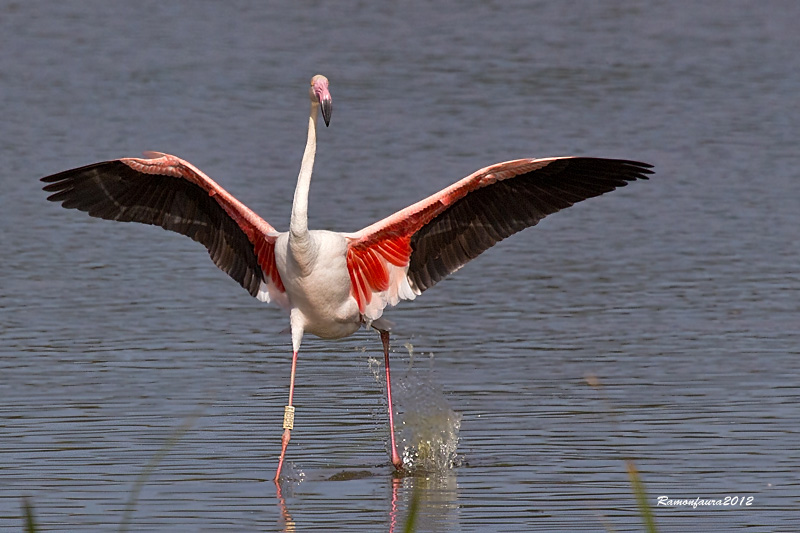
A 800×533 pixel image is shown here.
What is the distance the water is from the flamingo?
2.68 ft

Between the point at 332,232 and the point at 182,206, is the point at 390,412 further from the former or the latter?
the point at 182,206

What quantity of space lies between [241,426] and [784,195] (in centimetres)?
909

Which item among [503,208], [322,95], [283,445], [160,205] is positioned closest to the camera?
[283,445]

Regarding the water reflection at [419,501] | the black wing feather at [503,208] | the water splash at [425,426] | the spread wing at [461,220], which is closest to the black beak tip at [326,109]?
the spread wing at [461,220]

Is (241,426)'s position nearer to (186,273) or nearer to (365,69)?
(186,273)

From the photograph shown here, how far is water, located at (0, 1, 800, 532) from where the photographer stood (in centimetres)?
935

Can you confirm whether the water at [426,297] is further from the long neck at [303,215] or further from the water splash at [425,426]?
the long neck at [303,215]

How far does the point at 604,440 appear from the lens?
1019 centimetres

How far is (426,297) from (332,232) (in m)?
3.77

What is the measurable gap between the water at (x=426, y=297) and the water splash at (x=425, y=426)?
16cm

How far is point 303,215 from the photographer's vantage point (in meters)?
10.0

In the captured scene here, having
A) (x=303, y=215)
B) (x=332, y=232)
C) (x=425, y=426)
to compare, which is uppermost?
(x=303, y=215)

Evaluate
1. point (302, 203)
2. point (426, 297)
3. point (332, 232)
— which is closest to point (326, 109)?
point (302, 203)

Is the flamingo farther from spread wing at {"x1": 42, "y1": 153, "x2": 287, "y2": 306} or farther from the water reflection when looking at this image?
the water reflection
